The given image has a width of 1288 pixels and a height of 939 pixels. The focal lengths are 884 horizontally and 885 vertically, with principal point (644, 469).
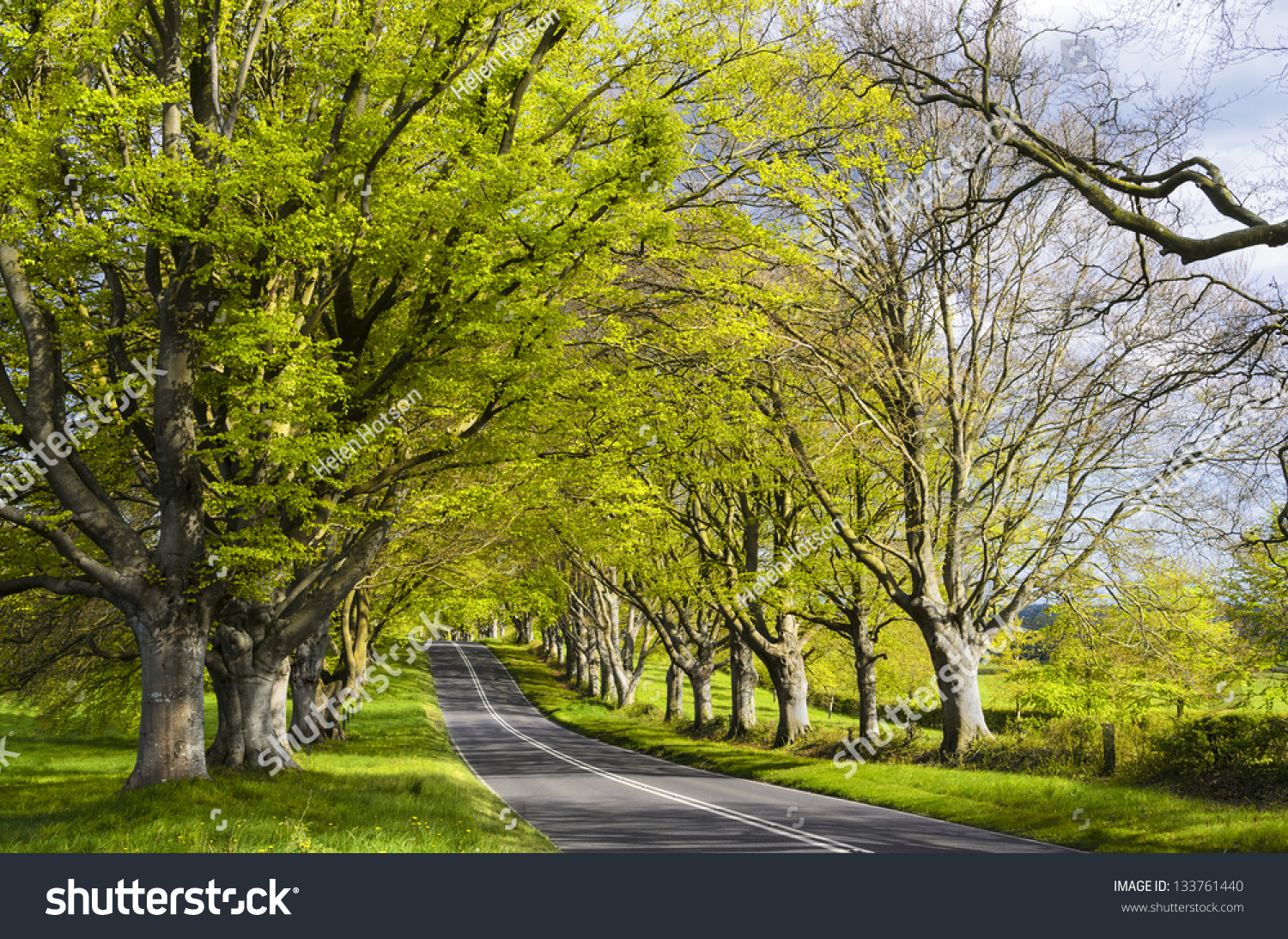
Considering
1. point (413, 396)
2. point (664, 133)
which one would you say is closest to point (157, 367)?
point (413, 396)

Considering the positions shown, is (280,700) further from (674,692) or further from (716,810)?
(674,692)

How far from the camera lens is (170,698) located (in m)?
11.3

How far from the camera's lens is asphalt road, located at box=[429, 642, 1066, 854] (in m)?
11.7

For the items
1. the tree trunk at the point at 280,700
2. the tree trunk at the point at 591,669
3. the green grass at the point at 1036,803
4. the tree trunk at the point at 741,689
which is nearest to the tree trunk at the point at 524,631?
the tree trunk at the point at 591,669

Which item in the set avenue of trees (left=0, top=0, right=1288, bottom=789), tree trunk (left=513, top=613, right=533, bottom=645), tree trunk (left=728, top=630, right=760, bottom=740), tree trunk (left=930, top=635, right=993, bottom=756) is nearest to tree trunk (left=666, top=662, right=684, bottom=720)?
tree trunk (left=728, top=630, right=760, bottom=740)

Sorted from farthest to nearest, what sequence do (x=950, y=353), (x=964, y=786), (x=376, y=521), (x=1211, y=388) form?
(x=950, y=353)
(x=964, y=786)
(x=376, y=521)
(x=1211, y=388)

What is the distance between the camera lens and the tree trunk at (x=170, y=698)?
36.2ft

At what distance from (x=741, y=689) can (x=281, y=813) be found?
19996mm

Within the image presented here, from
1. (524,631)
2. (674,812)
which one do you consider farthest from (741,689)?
(524,631)

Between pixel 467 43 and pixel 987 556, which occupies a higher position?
pixel 467 43

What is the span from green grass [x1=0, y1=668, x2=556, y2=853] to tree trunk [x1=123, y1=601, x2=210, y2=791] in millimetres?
471

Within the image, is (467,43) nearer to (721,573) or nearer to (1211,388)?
(1211,388)

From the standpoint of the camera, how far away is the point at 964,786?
1592 cm

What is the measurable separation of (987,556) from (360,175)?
14.0 meters
